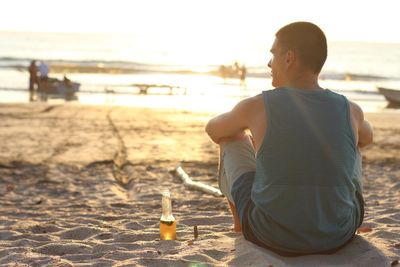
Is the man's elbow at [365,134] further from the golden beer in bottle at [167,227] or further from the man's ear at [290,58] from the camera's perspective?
the golden beer in bottle at [167,227]

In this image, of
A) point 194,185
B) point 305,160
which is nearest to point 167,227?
point 305,160

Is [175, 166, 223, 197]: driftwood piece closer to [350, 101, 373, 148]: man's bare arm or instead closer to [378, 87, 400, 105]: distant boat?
[350, 101, 373, 148]: man's bare arm

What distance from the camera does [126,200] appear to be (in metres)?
6.55

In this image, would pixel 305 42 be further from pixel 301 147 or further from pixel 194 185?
pixel 194 185

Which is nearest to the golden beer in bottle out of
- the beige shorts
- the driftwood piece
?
the beige shorts

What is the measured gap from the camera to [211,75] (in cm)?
4831

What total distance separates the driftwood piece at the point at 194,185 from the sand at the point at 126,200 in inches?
4.3

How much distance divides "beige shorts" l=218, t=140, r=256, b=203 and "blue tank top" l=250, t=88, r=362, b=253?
29 centimetres

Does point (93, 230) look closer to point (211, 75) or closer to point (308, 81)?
point (308, 81)

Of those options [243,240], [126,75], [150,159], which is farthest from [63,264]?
[126,75]

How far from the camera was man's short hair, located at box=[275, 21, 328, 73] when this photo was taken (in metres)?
3.13

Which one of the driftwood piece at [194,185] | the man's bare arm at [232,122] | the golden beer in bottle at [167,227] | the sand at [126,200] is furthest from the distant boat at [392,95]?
the man's bare arm at [232,122]

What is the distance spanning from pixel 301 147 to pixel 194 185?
13.4 feet

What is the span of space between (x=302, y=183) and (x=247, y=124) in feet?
1.51
